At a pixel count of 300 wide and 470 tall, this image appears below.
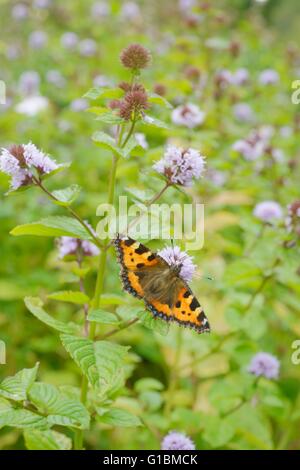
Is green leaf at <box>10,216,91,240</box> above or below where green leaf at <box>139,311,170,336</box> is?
above

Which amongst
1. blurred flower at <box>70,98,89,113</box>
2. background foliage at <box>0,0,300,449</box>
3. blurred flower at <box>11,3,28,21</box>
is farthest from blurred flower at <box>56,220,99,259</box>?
blurred flower at <box>11,3,28,21</box>

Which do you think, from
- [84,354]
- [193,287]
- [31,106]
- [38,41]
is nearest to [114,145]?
[84,354]

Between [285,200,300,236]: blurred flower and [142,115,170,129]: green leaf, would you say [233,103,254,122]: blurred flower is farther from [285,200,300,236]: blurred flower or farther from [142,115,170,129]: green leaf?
[142,115,170,129]: green leaf

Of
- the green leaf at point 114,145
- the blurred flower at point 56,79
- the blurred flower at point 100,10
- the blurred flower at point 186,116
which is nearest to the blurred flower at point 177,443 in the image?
the green leaf at point 114,145

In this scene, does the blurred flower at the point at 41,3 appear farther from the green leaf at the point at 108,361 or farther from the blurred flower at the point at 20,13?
the green leaf at the point at 108,361
